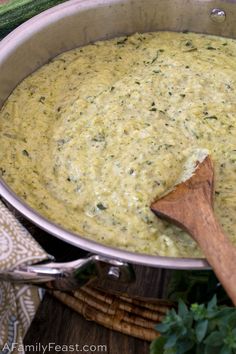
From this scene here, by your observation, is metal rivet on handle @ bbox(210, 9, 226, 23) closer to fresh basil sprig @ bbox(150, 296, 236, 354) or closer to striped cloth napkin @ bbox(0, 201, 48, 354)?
striped cloth napkin @ bbox(0, 201, 48, 354)

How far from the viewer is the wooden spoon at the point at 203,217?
4.11 ft

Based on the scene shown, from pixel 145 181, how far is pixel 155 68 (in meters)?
0.61

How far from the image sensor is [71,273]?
1255 millimetres

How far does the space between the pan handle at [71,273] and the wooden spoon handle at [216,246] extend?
19cm

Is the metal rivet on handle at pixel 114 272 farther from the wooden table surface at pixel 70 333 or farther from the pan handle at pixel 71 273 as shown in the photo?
the wooden table surface at pixel 70 333

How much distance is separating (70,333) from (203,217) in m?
0.50

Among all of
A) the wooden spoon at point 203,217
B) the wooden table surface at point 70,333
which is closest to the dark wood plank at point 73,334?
the wooden table surface at point 70,333

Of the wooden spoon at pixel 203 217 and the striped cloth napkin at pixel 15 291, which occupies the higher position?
the wooden spoon at pixel 203 217

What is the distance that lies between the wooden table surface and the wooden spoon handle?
0.38 m

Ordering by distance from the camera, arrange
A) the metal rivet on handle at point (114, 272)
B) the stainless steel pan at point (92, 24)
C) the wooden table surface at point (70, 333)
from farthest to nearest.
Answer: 1. the stainless steel pan at point (92, 24)
2. the wooden table surface at point (70, 333)
3. the metal rivet on handle at point (114, 272)

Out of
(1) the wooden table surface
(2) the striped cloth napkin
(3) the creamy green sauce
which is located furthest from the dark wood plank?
(3) the creamy green sauce

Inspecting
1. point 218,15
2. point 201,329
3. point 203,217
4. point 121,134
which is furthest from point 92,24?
point 201,329

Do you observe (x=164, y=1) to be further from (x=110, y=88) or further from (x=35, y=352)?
(x=35, y=352)

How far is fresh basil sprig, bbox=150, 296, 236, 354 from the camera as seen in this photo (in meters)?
1.17
